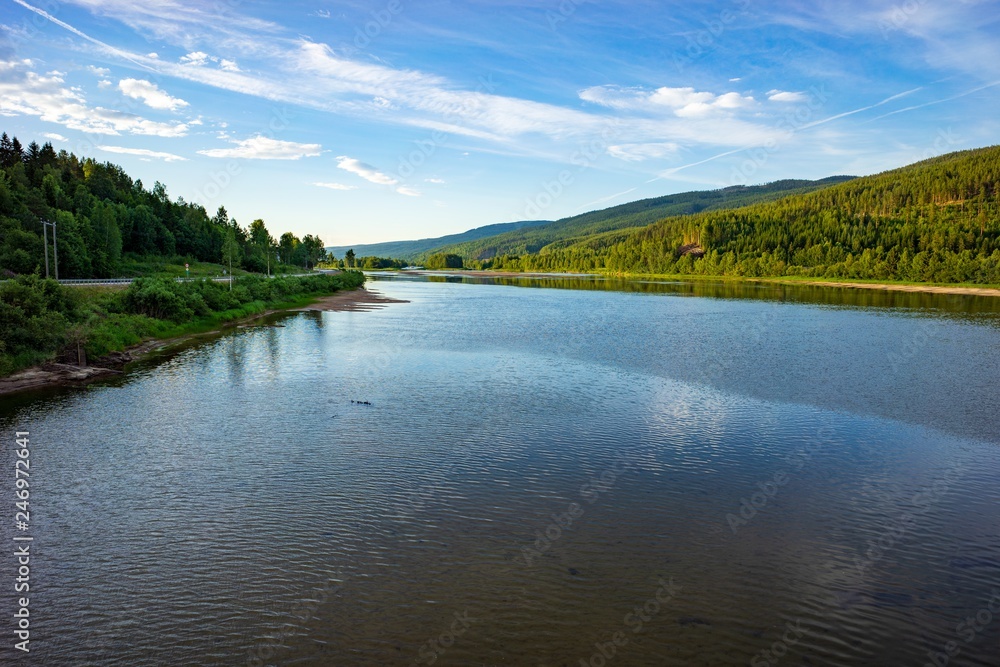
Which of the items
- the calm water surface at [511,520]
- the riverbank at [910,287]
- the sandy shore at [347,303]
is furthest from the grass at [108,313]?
the riverbank at [910,287]

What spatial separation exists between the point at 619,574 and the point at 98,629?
9.90 meters

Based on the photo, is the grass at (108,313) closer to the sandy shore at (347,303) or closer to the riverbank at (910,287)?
the sandy shore at (347,303)

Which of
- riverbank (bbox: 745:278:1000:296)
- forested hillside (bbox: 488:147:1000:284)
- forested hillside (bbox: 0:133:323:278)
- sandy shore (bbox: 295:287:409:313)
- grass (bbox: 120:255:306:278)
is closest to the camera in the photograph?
forested hillside (bbox: 0:133:323:278)

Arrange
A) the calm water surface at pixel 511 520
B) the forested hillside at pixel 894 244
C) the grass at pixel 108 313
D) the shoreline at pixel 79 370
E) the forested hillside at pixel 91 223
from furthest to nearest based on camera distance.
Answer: the forested hillside at pixel 894 244 → the forested hillside at pixel 91 223 → the grass at pixel 108 313 → the shoreline at pixel 79 370 → the calm water surface at pixel 511 520

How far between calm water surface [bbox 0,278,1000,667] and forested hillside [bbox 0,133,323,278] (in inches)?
1739

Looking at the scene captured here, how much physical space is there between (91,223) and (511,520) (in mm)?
93636

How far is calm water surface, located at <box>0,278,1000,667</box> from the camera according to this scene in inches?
404

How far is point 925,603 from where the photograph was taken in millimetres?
11320

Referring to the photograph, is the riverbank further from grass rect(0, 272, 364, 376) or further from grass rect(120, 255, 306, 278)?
grass rect(120, 255, 306, 278)

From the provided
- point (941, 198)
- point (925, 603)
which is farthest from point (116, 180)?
point (941, 198)

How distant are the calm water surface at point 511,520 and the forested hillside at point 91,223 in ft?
145

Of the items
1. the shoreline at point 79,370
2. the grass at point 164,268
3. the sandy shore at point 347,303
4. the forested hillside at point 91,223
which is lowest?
the shoreline at point 79,370

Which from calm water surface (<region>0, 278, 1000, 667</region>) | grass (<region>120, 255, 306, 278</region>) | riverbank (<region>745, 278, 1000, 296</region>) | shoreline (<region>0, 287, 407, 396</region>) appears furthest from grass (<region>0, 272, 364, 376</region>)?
riverbank (<region>745, 278, 1000, 296</region>)

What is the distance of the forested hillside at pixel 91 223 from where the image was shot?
68125 millimetres
